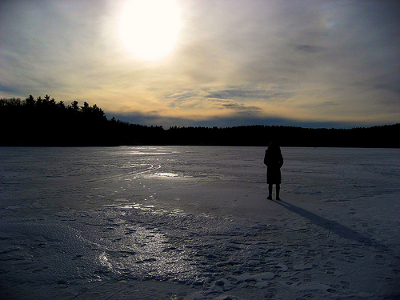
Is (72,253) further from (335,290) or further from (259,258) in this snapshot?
(335,290)

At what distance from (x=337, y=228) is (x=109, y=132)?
284 feet

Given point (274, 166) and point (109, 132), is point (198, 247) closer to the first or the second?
point (274, 166)

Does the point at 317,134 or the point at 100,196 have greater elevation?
the point at 317,134

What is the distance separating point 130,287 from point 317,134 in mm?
124837

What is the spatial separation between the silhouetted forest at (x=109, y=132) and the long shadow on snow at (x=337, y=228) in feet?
101

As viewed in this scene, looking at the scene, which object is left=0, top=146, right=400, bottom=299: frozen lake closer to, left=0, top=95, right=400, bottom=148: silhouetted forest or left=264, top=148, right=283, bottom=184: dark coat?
left=264, top=148, right=283, bottom=184: dark coat

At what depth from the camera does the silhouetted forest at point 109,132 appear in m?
63.4

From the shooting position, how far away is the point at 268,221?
506cm

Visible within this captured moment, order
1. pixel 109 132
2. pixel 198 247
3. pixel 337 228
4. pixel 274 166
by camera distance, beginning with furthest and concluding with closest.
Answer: pixel 109 132 → pixel 274 166 → pixel 337 228 → pixel 198 247

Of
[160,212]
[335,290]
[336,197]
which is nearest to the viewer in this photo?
[335,290]

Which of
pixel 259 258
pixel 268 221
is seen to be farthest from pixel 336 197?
pixel 259 258

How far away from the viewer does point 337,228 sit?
15.1 ft

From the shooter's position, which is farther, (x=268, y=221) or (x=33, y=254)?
(x=268, y=221)

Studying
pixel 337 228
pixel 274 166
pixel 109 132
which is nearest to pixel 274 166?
pixel 274 166
